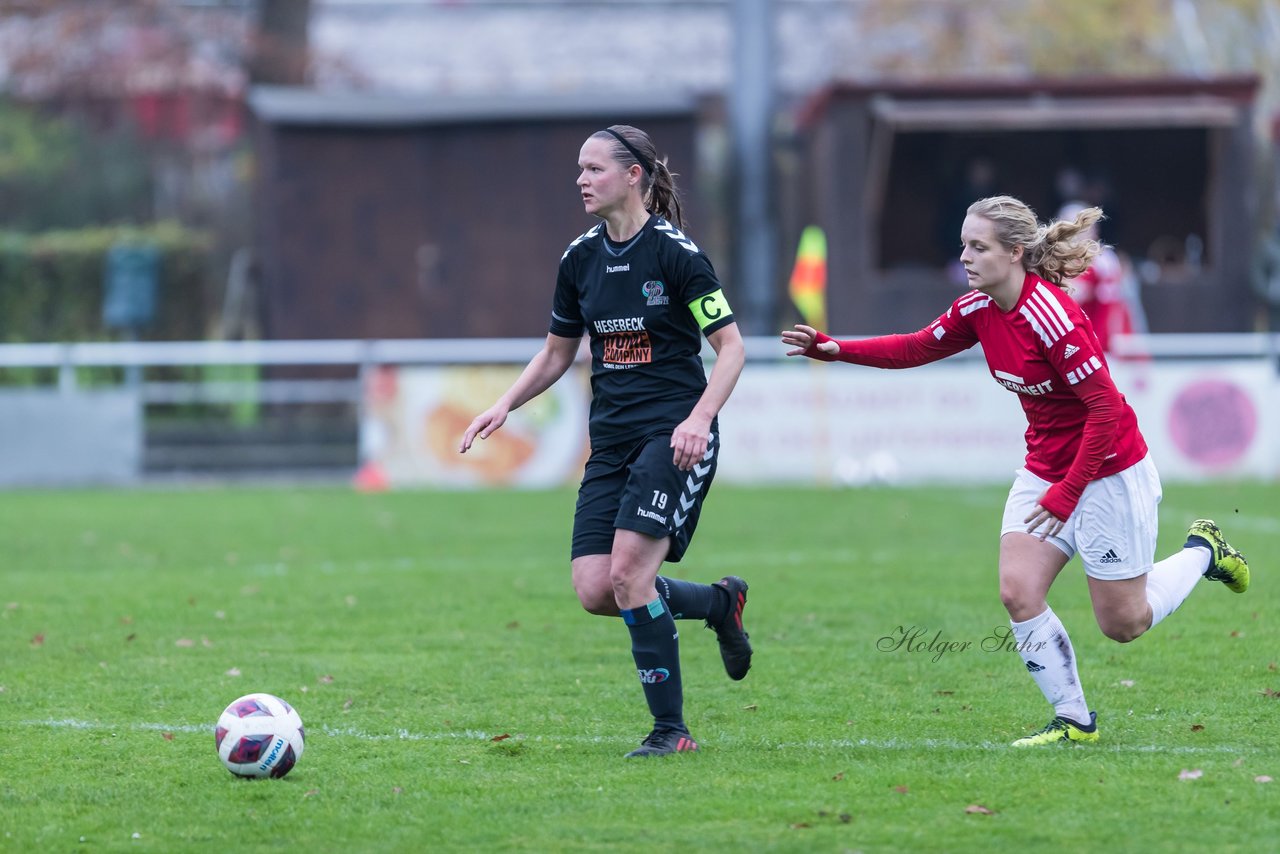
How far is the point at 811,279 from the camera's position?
2005 centimetres

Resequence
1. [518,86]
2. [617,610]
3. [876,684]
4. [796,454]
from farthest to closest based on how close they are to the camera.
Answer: [518,86]
[796,454]
[876,684]
[617,610]

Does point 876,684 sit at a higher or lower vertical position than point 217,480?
higher

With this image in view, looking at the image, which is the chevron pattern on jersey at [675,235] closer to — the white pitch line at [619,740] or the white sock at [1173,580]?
the white pitch line at [619,740]

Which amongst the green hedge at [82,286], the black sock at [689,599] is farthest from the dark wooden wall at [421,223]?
the black sock at [689,599]

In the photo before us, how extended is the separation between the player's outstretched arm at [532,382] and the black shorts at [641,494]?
15.2 inches

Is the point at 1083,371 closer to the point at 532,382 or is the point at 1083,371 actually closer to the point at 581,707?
the point at 532,382

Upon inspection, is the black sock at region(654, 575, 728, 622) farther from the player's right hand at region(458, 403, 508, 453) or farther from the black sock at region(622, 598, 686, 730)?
the player's right hand at region(458, 403, 508, 453)

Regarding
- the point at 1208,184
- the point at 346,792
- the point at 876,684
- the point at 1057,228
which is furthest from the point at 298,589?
the point at 1208,184

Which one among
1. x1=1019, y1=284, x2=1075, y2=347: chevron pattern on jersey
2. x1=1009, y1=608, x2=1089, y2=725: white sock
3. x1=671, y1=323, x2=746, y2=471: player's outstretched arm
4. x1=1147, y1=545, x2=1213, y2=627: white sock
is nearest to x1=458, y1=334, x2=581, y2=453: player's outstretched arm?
x1=671, y1=323, x2=746, y2=471: player's outstretched arm

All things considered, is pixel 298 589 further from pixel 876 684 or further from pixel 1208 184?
pixel 1208 184

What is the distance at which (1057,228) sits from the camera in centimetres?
582

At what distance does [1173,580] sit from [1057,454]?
0.72 m

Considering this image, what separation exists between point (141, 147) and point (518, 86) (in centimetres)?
664

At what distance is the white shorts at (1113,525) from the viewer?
5.80m
